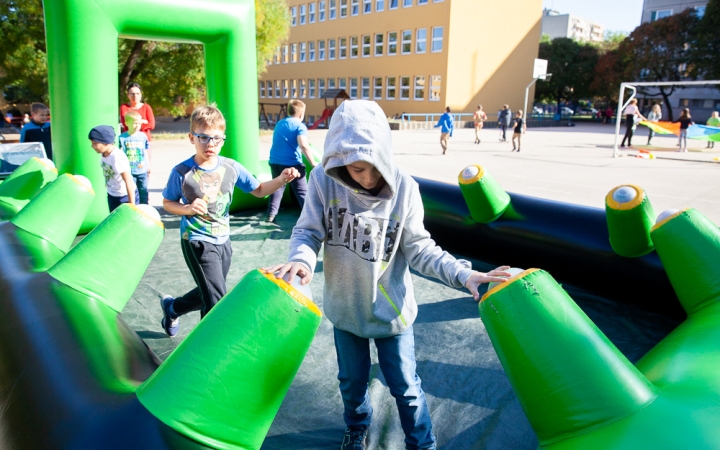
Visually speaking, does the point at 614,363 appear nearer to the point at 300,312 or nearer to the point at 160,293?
the point at 300,312

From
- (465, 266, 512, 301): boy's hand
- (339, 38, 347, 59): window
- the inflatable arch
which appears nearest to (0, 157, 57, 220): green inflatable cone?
the inflatable arch

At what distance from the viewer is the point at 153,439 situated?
1.26 metres

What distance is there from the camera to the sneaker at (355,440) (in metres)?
2.12

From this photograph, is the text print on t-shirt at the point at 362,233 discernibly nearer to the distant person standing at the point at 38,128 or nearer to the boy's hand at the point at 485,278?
the boy's hand at the point at 485,278

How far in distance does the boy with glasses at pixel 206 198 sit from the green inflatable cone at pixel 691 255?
1.77m

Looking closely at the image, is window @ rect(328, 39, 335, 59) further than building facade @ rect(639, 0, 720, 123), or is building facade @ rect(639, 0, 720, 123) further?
window @ rect(328, 39, 335, 59)

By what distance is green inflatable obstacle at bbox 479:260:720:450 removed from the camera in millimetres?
1192

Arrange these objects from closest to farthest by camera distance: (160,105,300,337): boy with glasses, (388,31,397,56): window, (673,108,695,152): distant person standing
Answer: (160,105,300,337): boy with glasses
(673,108,695,152): distant person standing
(388,31,397,56): window

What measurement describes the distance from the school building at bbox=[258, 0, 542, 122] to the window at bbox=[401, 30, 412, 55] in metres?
0.05

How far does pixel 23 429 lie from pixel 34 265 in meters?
1.24

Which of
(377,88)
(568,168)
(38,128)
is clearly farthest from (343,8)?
(38,128)

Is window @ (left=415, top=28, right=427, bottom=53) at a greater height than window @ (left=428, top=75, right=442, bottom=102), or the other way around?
window @ (left=415, top=28, right=427, bottom=53)

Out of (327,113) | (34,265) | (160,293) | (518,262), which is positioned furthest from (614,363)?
(327,113)

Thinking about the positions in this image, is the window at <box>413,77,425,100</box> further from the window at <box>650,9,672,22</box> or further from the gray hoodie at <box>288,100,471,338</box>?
the gray hoodie at <box>288,100,471,338</box>
